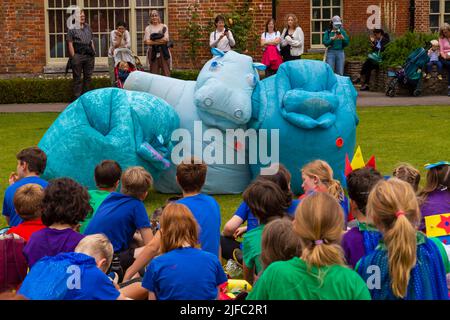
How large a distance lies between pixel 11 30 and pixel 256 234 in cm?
1607

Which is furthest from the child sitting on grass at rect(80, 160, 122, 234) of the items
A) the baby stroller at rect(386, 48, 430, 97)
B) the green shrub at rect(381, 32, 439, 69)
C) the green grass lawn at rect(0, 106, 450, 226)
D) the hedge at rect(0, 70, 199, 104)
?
the green shrub at rect(381, 32, 439, 69)

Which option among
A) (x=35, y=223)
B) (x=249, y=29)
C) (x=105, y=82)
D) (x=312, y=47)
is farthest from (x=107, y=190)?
(x=312, y=47)

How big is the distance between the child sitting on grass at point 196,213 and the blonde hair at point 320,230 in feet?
6.94

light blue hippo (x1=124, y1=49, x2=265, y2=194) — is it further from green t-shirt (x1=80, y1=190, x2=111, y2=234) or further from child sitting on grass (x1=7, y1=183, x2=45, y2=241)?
child sitting on grass (x1=7, y1=183, x2=45, y2=241)

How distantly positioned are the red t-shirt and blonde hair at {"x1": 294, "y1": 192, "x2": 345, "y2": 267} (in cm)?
239

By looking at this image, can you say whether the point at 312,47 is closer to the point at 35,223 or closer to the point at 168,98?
the point at 168,98

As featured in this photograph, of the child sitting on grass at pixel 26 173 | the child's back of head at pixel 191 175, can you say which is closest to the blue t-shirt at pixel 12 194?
the child sitting on grass at pixel 26 173

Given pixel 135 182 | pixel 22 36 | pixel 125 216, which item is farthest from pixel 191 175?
pixel 22 36

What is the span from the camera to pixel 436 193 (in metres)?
5.93

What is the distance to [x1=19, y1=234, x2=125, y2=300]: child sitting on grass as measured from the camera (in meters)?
4.49

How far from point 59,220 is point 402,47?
16058mm

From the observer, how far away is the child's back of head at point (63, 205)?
552 cm

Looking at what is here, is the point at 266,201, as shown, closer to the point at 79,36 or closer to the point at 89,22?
the point at 79,36

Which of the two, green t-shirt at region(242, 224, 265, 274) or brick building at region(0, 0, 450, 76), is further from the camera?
brick building at region(0, 0, 450, 76)
